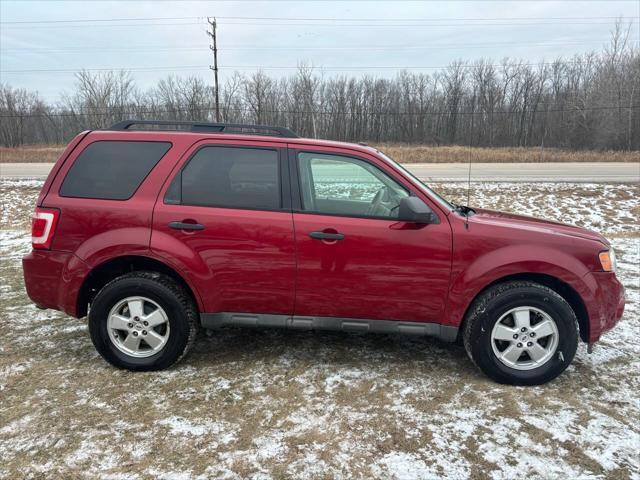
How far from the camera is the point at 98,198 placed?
11.0 feet

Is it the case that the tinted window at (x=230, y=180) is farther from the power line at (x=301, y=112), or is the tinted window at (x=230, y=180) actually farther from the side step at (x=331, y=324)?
the power line at (x=301, y=112)

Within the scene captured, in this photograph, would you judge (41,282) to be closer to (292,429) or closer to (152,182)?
(152,182)

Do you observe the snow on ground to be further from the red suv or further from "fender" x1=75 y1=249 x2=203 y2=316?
"fender" x1=75 y1=249 x2=203 y2=316

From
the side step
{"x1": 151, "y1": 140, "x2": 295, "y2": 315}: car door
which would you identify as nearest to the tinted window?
{"x1": 151, "y1": 140, "x2": 295, "y2": 315}: car door

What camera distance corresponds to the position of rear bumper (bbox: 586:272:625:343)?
3215mm

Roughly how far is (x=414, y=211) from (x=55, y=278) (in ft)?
9.26

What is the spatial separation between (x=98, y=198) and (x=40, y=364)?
1484 millimetres

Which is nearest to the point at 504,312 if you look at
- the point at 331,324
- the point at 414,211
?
the point at 414,211

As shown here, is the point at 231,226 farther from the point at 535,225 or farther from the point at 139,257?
the point at 535,225

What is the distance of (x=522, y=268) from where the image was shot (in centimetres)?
320

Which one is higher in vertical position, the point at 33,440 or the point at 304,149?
the point at 304,149

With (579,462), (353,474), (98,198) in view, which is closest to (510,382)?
(579,462)

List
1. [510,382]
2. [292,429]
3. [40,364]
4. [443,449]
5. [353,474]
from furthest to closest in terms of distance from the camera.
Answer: [40,364], [510,382], [292,429], [443,449], [353,474]

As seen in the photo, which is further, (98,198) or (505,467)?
(98,198)
